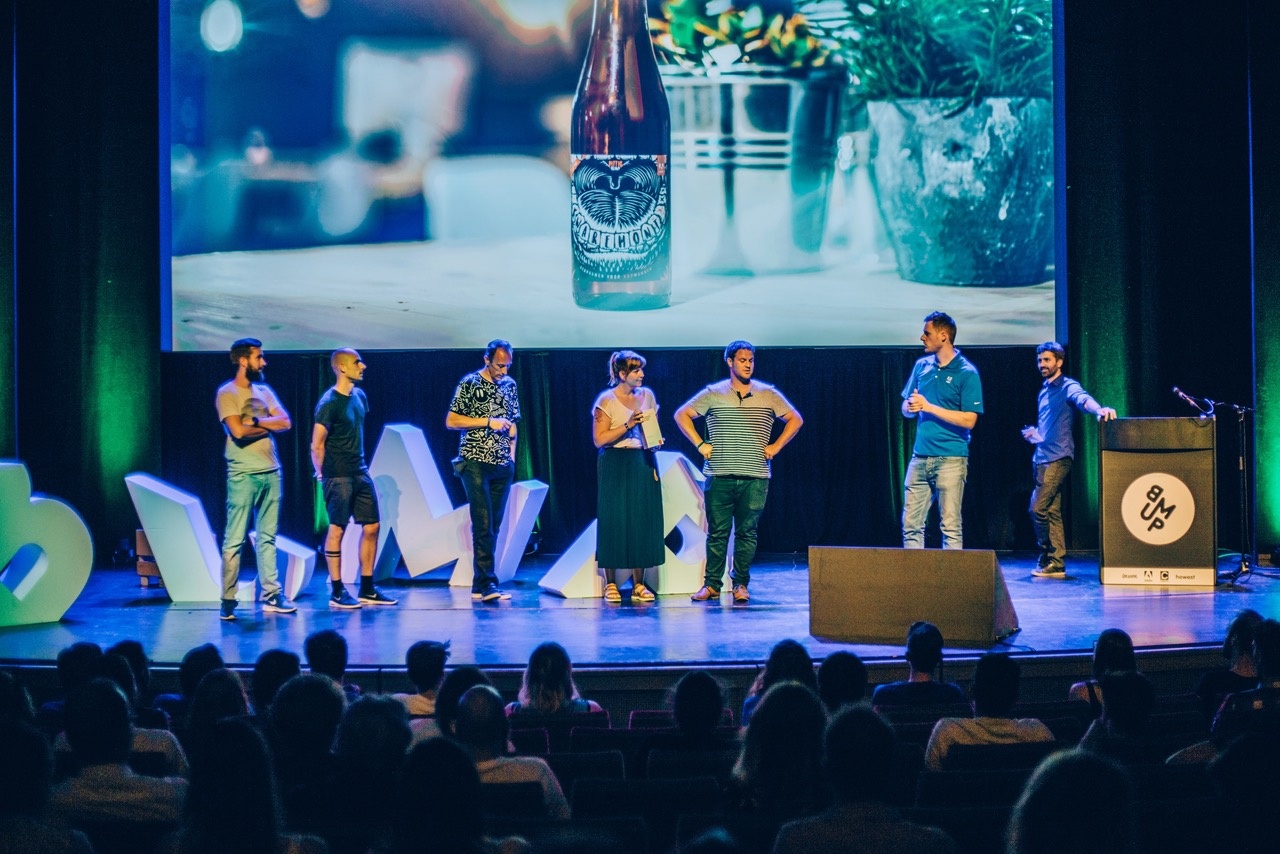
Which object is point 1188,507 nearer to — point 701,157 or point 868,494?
point 868,494

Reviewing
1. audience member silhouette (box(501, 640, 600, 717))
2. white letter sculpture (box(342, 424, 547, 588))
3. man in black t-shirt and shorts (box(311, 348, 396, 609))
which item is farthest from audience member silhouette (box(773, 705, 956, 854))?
white letter sculpture (box(342, 424, 547, 588))

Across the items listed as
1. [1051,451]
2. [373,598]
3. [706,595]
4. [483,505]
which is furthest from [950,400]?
[373,598]

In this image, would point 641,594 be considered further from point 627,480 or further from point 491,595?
point 491,595

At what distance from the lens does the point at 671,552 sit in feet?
27.3

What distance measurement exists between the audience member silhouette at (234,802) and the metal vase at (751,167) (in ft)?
24.9

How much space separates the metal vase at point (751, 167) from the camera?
969cm

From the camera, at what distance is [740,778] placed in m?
2.95

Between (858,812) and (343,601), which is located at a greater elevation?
(858,812)

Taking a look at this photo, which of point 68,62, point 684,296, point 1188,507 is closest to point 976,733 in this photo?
point 1188,507

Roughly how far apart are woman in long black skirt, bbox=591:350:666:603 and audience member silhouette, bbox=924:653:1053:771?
4029 mm

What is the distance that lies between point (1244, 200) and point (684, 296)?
14.5 feet

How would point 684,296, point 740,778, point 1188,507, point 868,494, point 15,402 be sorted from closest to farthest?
point 740,778 → point 1188,507 → point 15,402 → point 684,296 → point 868,494

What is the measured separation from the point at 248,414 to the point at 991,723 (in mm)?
4900

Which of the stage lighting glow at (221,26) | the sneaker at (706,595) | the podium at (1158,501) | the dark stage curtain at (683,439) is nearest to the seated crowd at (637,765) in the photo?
the sneaker at (706,595)
